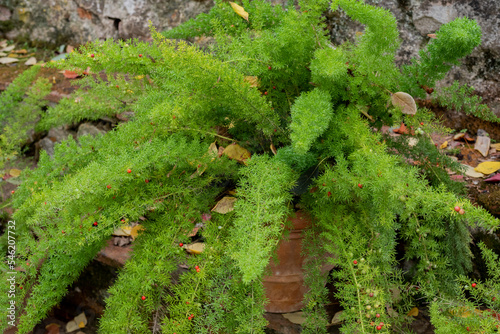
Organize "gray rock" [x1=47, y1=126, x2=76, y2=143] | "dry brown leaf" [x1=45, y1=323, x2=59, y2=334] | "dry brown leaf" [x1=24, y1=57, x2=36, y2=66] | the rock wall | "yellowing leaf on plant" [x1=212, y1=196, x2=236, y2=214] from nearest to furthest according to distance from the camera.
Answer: "yellowing leaf on plant" [x1=212, y1=196, x2=236, y2=214], the rock wall, "dry brown leaf" [x1=45, y1=323, x2=59, y2=334], "gray rock" [x1=47, y1=126, x2=76, y2=143], "dry brown leaf" [x1=24, y1=57, x2=36, y2=66]

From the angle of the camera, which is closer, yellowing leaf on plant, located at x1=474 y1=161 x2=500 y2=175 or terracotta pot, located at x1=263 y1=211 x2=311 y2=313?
terracotta pot, located at x1=263 y1=211 x2=311 y2=313

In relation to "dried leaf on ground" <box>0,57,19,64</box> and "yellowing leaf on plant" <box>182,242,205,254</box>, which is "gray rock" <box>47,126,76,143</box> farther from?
"yellowing leaf on plant" <box>182,242,205,254</box>

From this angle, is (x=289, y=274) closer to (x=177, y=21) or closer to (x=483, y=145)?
(x=483, y=145)

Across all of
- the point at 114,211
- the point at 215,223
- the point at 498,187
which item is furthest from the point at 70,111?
the point at 498,187

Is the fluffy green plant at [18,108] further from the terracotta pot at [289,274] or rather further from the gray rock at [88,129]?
the terracotta pot at [289,274]

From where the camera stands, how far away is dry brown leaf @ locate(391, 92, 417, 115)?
3.33 ft

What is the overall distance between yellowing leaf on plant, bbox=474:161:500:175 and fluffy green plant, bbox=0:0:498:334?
0.44m

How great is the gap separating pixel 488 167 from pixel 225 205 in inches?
39.8

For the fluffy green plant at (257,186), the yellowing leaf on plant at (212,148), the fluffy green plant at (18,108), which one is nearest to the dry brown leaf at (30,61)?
the fluffy green plant at (18,108)

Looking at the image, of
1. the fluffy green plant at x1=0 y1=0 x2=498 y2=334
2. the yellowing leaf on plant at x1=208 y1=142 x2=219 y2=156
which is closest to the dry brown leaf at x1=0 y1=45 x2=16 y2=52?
the fluffy green plant at x1=0 y1=0 x2=498 y2=334

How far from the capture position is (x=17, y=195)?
1424mm

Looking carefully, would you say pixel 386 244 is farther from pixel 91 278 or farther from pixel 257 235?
pixel 91 278

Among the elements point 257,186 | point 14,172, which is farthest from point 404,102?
point 14,172

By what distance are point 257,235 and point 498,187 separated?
1.02 m
